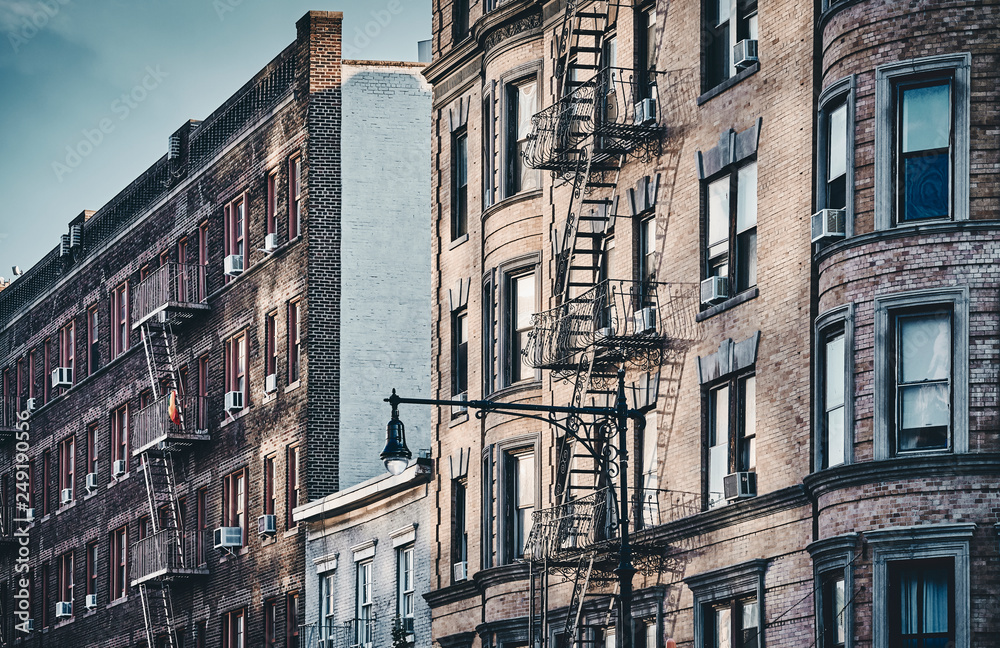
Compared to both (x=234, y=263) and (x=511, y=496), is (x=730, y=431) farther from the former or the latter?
(x=234, y=263)

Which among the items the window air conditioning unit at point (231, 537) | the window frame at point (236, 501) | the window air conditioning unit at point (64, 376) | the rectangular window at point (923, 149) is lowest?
the window air conditioning unit at point (231, 537)

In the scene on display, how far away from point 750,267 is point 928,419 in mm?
5587

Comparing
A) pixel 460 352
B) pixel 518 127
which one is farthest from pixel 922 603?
pixel 460 352

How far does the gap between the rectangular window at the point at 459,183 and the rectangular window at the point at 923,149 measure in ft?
55.4

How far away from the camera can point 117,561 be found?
66.4 m

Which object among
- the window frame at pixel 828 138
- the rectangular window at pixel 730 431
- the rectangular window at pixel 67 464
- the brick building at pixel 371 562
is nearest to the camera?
the window frame at pixel 828 138

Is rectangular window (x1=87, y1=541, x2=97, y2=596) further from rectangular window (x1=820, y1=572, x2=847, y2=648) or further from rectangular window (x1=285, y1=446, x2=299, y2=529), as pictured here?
rectangular window (x1=820, y1=572, x2=847, y2=648)

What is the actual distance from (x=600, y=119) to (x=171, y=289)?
2798 cm

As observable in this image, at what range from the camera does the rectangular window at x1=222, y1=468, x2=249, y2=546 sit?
56094 mm

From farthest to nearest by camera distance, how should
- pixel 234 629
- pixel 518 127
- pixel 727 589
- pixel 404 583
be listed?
pixel 234 629
pixel 404 583
pixel 518 127
pixel 727 589

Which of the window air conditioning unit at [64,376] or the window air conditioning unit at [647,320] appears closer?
the window air conditioning unit at [647,320]

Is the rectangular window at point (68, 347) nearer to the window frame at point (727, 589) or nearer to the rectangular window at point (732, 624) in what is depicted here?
the window frame at point (727, 589)

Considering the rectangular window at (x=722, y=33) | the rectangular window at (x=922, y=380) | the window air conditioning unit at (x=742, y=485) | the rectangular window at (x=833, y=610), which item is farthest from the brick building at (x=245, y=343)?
the rectangular window at (x=922, y=380)

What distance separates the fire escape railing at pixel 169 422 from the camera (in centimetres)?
5916
